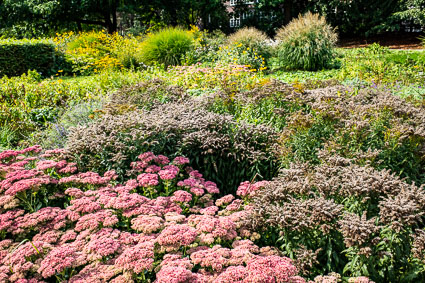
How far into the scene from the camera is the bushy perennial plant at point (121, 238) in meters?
1.94

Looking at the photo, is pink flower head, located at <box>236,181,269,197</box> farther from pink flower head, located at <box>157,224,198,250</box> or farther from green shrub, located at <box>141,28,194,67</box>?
green shrub, located at <box>141,28,194,67</box>

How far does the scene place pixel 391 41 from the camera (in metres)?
19.8

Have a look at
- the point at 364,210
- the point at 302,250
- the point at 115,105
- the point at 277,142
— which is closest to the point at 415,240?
the point at 364,210

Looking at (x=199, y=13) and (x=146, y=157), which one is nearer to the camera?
(x=146, y=157)

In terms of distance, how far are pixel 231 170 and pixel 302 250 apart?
77.5 inches

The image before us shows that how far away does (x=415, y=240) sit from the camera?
2.17 metres

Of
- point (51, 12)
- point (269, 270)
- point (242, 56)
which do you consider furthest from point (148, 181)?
point (51, 12)

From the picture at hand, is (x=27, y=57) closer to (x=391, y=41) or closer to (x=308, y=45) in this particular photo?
(x=308, y=45)

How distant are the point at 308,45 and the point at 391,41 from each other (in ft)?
41.3

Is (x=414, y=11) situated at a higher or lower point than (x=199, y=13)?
lower

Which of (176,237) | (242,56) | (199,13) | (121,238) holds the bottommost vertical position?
(121,238)

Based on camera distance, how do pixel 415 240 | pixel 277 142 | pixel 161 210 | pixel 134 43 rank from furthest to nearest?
pixel 134 43, pixel 277 142, pixel 161 210, pixel 415 240

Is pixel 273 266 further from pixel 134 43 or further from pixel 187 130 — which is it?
pixel 134 43

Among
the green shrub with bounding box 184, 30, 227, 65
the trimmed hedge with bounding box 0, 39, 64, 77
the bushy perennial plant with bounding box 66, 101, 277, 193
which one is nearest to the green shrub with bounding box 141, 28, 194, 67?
the green shrub with bounding box 184, 30, 227, 65
